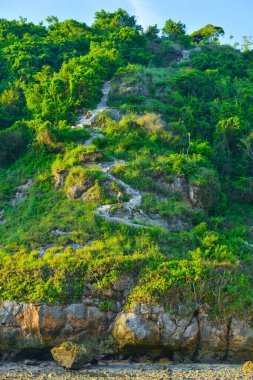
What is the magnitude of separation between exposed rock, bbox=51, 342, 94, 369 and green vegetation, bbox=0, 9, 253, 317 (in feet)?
9.02

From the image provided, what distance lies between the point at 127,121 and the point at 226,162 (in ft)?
25.8

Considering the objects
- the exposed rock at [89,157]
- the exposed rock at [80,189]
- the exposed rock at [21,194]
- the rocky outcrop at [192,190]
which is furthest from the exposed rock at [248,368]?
the exposed rock at [21,194]

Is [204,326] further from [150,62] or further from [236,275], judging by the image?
[150,62]

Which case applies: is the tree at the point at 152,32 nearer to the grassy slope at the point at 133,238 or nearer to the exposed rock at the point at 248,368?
Answer: the grassy slope at the point at 133,238

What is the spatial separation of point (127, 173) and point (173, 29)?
1533 inches

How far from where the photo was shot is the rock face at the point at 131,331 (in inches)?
914

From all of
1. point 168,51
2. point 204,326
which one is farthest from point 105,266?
point 168,51

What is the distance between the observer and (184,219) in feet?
99.9

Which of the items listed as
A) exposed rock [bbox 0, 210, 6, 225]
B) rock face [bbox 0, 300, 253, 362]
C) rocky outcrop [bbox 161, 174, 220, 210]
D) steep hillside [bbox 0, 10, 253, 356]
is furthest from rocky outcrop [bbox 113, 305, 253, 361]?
exposed rock [bbox 0, 210, 6, 225]

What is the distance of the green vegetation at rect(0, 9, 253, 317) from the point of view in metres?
24.8

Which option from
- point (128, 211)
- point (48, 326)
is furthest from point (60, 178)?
point (48, 326)

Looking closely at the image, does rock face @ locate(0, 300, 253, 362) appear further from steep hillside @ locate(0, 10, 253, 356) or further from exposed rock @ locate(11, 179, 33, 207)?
exposed rock @ locate(11, 179, 33, 207)

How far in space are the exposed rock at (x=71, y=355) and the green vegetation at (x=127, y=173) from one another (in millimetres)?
2749

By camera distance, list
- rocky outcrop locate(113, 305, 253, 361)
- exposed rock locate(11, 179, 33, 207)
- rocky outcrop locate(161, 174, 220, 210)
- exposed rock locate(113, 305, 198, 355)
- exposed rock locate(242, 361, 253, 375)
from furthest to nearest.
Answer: exposed rock locate(11, 179, 33, 207)
rocky outcrop locate(161, 174, 220, 210)
rocky outcrop locate(113, 305, 253, 361)
exposed rock locate(113, 305, 198, 355)
exposed rock locate(242, 361, 253, 375)
